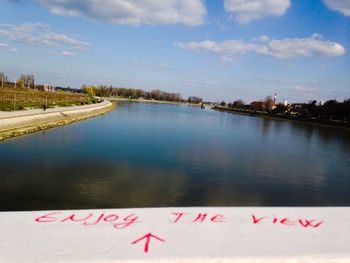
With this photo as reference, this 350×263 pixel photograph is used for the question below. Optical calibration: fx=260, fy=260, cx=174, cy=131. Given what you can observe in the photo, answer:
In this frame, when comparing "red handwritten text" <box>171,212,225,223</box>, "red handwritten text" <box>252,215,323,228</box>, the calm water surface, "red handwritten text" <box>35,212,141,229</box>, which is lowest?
the calm water surface

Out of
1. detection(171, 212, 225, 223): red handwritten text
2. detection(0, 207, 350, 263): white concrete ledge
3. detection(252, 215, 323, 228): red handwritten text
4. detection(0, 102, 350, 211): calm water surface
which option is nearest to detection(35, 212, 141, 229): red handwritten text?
detection(0, 207, 350, 263): white concrete ledge

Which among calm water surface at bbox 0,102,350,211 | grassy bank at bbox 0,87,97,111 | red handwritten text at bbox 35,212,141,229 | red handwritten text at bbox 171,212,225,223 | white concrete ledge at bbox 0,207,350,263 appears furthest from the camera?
grassy bank at bbox 0,87,97,111

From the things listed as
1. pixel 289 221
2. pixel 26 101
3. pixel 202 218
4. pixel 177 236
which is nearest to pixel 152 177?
pixel 202 218

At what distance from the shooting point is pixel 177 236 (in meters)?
2.58

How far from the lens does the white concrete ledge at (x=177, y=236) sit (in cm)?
223

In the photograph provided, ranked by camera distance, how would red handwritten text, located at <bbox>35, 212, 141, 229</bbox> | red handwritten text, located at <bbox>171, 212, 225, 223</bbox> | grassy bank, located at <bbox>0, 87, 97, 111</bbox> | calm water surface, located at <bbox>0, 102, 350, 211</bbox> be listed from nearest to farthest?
red handwritten text, located at <bbox>35, 212, 141, 229</bbox> → red handwritten text, located at <bbox>171, 212, 225, 223</bbox> → calm water surface, located at <bbox>0, 102, 350, 211</bbox> → grassy bank, located at <bbox>0, 87, 97, 111</bbox>

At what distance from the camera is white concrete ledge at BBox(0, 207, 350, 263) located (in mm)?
2232

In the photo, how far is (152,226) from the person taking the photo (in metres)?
2.77

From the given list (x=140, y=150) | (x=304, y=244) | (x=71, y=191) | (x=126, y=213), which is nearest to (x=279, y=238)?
(x=304, y=244)

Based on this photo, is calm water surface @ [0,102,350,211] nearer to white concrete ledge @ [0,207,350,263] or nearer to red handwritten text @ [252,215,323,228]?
white concrete ledge @ [0,207,350,263]

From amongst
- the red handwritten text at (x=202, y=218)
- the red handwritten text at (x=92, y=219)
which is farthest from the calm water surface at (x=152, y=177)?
the red handwritten text at (x=202, y=218)

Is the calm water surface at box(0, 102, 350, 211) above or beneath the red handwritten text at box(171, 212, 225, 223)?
beneath

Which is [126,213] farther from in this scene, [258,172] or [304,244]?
[258,172]

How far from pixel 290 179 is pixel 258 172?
111 cm
